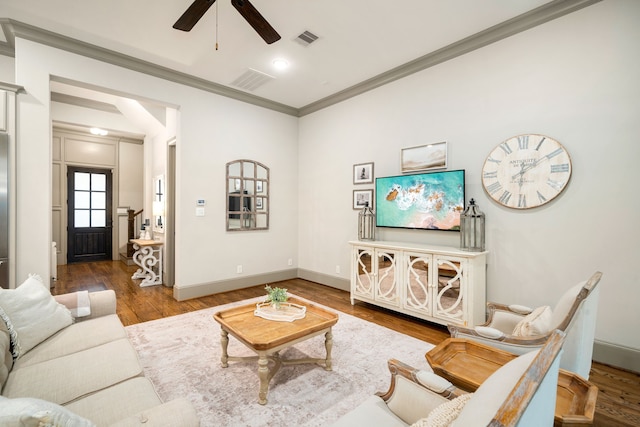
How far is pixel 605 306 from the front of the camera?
255cm

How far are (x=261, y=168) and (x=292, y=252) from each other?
5.51ft

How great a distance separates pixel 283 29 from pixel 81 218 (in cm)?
693

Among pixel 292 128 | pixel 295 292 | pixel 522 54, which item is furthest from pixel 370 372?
pixel 292 128

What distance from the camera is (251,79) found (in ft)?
14.2

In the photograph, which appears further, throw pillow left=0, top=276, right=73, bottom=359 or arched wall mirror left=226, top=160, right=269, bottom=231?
arched wall mirror left=226, top=160, right=269, bottom=231

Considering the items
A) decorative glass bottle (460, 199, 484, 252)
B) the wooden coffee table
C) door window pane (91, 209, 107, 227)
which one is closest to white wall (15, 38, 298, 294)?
the wooden coffee table

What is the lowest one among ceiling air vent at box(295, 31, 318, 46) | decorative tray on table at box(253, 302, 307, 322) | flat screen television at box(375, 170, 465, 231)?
decorative tray on table at box(253, 302, 307, 322)

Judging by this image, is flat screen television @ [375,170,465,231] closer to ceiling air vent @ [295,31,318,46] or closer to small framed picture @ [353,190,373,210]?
small framed picture @ [353,190,373,210]

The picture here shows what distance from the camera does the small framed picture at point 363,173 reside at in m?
4.45

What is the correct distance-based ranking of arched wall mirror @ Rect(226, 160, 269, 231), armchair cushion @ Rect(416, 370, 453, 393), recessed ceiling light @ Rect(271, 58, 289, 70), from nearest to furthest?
armchair cushion @ Rect(416, 370, 453, 393), recessed ceiling light @ Rect(271, 58, 289, 70), arched wall mirror @ Rect(226, 160, 269, 231)

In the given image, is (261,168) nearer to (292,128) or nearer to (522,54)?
(292,128)

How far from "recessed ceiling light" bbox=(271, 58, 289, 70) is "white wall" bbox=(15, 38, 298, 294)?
119 centimetres

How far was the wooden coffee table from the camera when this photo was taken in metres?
2.01

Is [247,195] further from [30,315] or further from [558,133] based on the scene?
[558,133]
